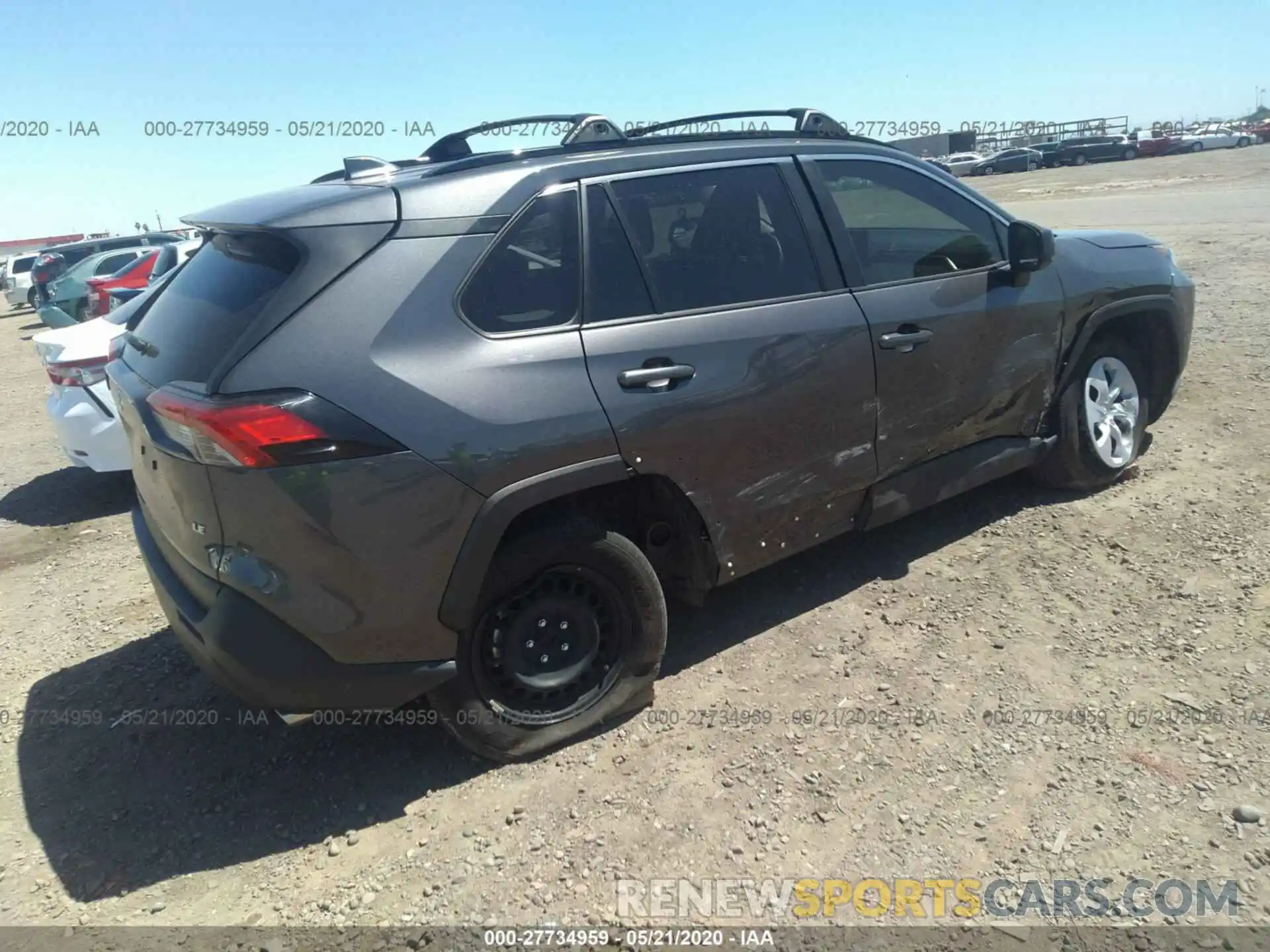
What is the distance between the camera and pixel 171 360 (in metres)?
2.90

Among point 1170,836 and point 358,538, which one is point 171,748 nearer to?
point 358,538

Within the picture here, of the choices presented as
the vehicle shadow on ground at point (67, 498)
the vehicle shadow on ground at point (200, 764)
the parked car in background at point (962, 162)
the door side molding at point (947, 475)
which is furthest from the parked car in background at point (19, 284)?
the parked car in background at point (962, 162)

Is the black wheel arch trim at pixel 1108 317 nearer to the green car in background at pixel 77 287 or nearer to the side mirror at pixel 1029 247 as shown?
the side mirror at pixel 1029 247

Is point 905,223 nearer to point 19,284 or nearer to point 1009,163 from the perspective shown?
point 19,284

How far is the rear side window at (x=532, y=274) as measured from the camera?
2.89 m

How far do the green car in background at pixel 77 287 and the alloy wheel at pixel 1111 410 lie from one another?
42.9 ft

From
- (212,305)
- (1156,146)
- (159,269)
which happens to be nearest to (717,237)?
(212,305)

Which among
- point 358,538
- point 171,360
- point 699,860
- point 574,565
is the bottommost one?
point 699,860

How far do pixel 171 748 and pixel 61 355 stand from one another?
3.39m

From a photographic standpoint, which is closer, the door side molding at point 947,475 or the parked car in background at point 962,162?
the door side molding at point 947,475

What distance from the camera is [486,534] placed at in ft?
9.21

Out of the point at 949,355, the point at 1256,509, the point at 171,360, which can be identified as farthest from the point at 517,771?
the point at 1256,509

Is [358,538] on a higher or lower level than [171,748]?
higher

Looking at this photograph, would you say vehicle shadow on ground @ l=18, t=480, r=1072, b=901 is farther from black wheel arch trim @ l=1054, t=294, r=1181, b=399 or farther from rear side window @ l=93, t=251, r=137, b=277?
rear side window @ l=93, t=251, r=137, b=277
